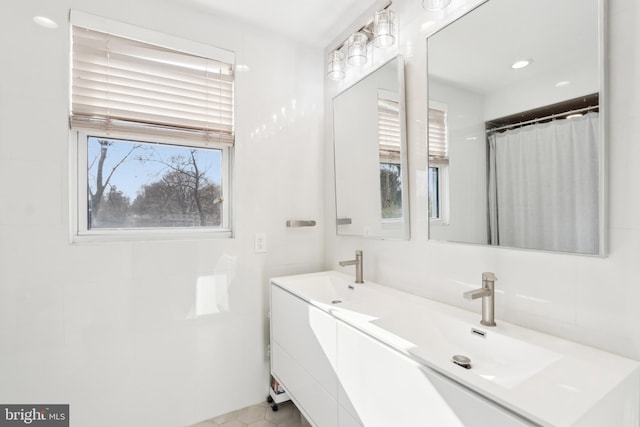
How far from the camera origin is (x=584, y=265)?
92 centimetres

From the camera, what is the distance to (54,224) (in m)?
1.45

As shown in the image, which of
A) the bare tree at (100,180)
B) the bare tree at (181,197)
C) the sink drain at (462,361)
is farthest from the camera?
the bare tree at (181,197)

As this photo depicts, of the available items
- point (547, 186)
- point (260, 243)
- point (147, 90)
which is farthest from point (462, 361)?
point (147, 90)

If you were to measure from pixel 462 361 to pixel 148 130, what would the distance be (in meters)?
1.79

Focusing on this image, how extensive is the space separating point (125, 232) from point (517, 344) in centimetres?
182

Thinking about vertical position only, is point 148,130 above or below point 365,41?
below

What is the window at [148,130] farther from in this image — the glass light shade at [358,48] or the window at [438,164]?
the window at [438,164]

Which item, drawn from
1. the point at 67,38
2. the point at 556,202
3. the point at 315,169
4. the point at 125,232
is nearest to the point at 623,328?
the point at 556,202

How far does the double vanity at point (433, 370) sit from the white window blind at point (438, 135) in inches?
25.1

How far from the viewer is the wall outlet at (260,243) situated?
1.93m

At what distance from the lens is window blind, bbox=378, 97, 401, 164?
1542 mm

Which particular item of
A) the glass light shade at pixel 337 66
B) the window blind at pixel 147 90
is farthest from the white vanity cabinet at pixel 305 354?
the glass light shade at pixel 337 66

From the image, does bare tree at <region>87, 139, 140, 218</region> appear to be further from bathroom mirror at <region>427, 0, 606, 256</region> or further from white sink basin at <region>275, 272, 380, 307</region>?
bathroom mirror at <region>427, 0, 606, 256</region>

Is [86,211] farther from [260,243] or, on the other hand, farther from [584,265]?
[584,265]
